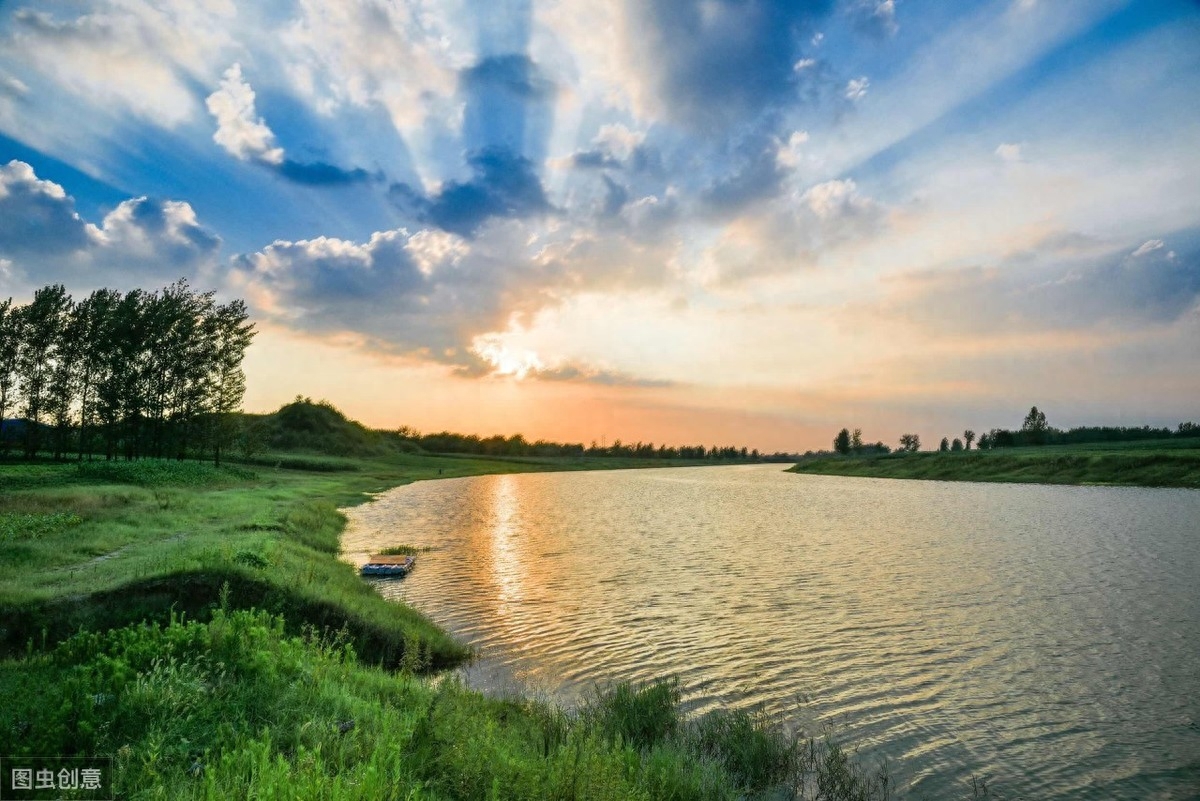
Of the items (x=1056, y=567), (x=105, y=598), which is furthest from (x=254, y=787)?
(x=1056, y=567)

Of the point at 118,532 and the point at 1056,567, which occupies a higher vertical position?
the point at 118,532

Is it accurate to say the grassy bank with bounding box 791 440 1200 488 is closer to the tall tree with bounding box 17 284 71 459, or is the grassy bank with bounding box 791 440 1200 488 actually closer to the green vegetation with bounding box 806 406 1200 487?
the green vegetation with bounding box 806 406 1200 487

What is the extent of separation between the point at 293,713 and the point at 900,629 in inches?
742

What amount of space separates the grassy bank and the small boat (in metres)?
99.9

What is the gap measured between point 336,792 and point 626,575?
83.3ft

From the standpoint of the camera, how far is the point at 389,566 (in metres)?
29.8

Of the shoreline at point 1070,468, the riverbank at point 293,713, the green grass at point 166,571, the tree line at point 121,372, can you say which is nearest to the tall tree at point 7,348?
the tree line at point 121,372

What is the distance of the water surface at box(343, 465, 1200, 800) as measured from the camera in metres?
12.4

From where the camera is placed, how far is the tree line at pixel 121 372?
70.4 meters

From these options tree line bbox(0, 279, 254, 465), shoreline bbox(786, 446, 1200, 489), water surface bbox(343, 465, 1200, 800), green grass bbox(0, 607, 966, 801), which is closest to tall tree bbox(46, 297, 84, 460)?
tree line bbox(0, 279, 254, 465)

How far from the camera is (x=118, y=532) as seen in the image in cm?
2741

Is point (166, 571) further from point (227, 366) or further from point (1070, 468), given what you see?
point (1070, 468)

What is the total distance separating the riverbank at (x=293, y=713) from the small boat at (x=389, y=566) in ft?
29.4

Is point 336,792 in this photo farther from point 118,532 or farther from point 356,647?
point 118,532
